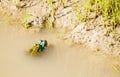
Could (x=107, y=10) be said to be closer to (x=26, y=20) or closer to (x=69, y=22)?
(x=69, y=22)


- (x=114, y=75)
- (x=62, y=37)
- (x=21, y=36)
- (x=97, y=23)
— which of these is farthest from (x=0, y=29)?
(x=114, y=75)

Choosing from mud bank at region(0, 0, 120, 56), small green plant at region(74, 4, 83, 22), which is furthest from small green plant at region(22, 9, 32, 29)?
small green plant at region(74, 4, 83, 22)

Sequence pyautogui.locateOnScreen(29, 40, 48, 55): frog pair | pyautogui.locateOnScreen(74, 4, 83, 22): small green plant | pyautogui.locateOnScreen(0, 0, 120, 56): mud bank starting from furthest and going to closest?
pyautogui.locateOnScreen(74, 4, 83, 22): small green plant
pyautogui.locateOnScreen(0, 0, 120, 56): mud bank
pyautogui.locateOnScreen(29, 40, 48, 55): frog pair

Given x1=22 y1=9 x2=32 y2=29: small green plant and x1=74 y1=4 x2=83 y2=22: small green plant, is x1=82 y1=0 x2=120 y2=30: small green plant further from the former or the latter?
x1=22 y1=9 x2=32 y2=29: small green plant

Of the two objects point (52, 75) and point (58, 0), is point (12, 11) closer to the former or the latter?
point (58, 0)

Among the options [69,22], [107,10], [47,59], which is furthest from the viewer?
[69,22]

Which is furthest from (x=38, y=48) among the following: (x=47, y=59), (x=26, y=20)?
(x=26, y=20)
